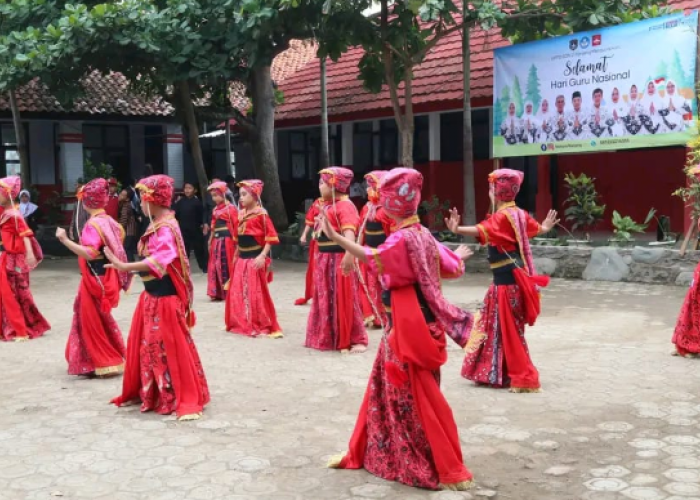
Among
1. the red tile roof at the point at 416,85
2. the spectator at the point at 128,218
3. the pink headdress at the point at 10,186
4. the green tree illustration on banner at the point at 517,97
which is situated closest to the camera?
the pink headdress at the point at 10,186

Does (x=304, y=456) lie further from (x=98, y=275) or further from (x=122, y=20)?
(x=122, y=20)

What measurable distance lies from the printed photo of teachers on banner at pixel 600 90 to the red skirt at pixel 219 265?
5306 mm

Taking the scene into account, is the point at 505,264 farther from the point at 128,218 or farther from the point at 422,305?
the point at 128,218

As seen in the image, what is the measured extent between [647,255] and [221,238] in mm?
6136

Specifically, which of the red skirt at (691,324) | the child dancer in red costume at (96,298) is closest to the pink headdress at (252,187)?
the child dancer in red costume at (96,298)

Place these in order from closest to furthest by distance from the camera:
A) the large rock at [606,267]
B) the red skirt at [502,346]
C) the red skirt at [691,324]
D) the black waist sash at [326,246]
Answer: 1. the red skirt at [502,346]
2. the red skirt at [691,324]
3. the black waist sash at [326,246]
4. the large rock at [606,267]

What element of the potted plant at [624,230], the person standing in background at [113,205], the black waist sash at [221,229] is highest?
the person standing in background at [113,205]

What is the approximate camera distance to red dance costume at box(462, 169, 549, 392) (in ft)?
20.9

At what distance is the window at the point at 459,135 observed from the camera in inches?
704

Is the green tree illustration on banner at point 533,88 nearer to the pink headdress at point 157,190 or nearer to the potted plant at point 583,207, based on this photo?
the potted plant at point 583,207

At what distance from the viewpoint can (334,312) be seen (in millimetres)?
8141

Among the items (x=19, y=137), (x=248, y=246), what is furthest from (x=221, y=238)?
(x=19, y=137)

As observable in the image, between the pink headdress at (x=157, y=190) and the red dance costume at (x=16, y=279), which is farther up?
the pink headdress at (x=157, y=190)

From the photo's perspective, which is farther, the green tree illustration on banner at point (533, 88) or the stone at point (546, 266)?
the green tree illustration on banner at point (533, 88)
